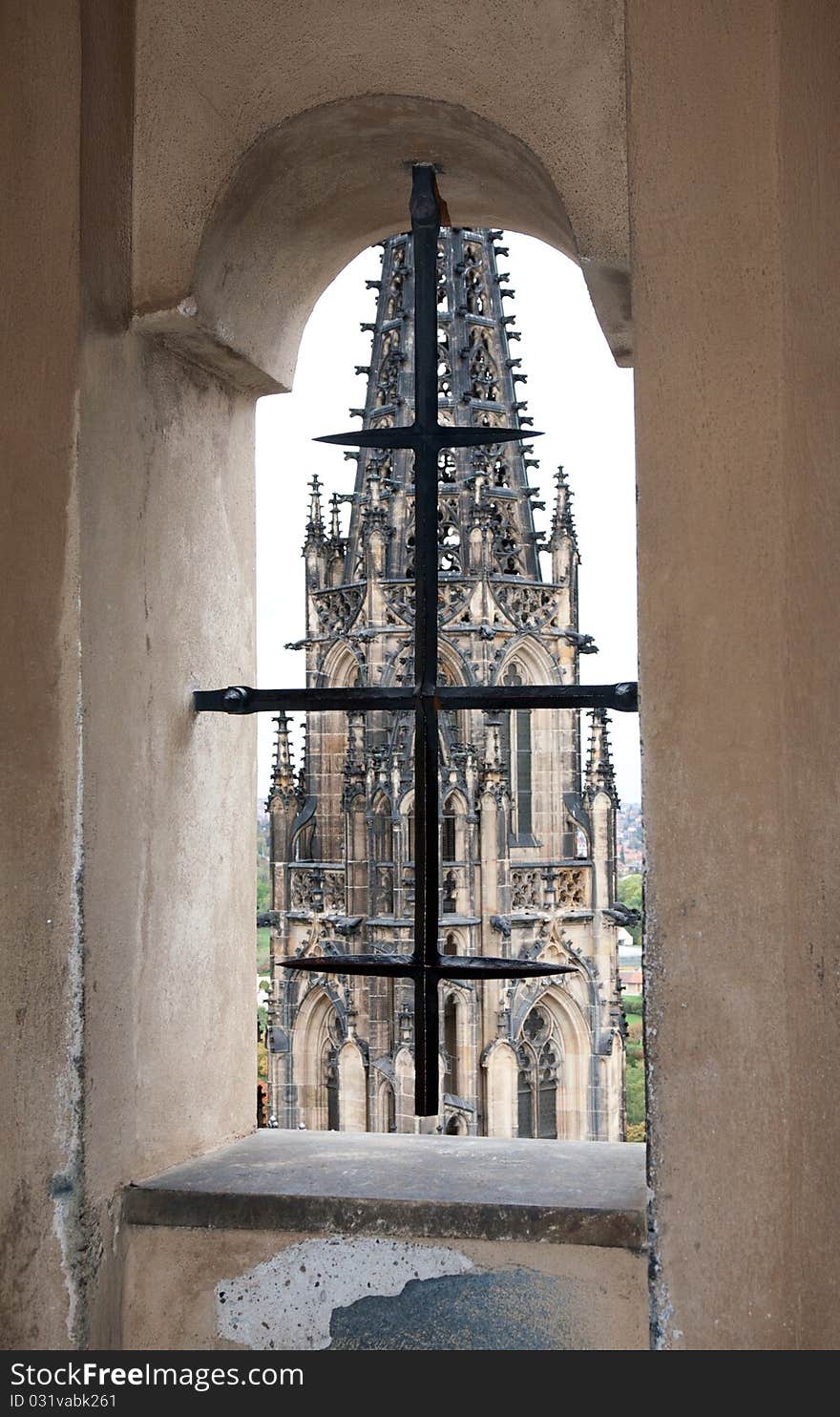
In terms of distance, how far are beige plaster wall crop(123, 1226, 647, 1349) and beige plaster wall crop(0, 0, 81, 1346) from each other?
0.18 meters

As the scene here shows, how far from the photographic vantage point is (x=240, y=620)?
283 centimetres

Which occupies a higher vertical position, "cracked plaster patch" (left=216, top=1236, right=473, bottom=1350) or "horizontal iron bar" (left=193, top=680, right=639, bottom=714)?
"horizontal iron bar" (left=193, top=680, right=639, bottom=714)

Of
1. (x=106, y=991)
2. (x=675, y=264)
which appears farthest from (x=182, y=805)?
(x=675, y=264)

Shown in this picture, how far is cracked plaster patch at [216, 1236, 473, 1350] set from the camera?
7.38 feet

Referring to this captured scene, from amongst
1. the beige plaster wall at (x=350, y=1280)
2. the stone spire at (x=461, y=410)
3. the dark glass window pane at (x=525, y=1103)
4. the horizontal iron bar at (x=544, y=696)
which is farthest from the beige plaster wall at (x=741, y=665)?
the dark glass window pane at (x=525, y=1103)

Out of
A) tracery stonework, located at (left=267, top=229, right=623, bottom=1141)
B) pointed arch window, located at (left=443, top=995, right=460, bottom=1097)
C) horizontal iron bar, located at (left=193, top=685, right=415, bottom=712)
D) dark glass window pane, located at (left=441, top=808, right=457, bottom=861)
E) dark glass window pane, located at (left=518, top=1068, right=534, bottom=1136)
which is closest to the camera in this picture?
horizontal iron bar, located at (left=193, top=685, right=415, bottom=712)

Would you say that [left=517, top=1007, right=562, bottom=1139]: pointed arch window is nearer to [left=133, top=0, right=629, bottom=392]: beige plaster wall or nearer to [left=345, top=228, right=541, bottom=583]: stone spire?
[left=345, top=228, right=541, bottom=583]: stone spire

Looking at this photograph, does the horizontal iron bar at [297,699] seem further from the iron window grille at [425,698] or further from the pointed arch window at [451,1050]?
the pointed arch window at [451,1050]

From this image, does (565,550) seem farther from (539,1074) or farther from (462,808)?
(539,1074)

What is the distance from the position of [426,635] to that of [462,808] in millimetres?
25988

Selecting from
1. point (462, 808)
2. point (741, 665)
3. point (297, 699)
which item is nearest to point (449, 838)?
point (462, 808)

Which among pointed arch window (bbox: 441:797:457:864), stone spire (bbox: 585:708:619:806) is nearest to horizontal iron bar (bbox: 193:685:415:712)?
stone spire (bbox: 585:708:619:806)

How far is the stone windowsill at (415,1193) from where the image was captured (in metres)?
2.19

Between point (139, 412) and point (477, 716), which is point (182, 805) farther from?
point (477, 716)
